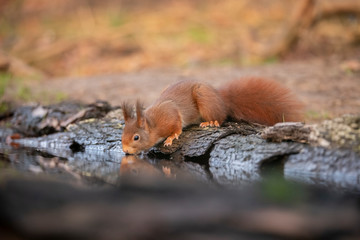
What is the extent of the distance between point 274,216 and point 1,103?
444 cm

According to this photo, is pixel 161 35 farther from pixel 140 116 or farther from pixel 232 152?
pixel 232 152

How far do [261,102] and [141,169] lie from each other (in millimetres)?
1405

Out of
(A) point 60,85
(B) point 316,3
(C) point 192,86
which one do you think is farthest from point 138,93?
(B) point 316,3

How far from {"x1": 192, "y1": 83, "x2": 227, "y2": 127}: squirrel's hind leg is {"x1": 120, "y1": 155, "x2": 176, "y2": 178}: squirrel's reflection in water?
0.69 meters

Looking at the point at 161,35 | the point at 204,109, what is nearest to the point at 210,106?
the point at 204,109

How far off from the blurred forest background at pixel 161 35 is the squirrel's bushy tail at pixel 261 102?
322 centimetres

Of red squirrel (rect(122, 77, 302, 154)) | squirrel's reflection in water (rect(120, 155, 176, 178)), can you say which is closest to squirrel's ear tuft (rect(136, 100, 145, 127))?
red squirrel (rect(122, 77, 302, 154))

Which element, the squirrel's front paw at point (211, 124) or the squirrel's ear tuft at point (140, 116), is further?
the squirrel's front paw at point (211, 124)

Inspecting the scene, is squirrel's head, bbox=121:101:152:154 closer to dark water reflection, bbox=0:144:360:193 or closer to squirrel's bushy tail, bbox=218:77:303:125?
dark water reflection, bbox=0:144:360:193

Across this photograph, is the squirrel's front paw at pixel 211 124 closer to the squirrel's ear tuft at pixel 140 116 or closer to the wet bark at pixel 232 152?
the wet bark at pixel 232 152

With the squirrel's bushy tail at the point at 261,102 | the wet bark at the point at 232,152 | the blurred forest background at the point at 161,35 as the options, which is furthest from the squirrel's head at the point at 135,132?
the blurred forest background at the point at 161,35

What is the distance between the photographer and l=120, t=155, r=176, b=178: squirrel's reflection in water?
2693 millimetres

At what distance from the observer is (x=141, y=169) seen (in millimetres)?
2938

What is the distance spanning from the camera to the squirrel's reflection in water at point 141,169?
2.69m
